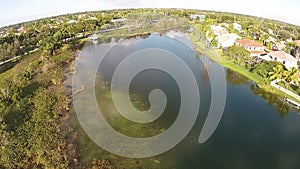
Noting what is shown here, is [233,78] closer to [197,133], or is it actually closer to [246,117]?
[246,117]

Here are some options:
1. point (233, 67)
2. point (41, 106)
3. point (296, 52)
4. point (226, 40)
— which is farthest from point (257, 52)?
point (41, 106)

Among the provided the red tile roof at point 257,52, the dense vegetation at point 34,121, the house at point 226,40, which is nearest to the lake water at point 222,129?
the dense vegetation at point 34,121

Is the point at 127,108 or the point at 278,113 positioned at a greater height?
the point at 127,108

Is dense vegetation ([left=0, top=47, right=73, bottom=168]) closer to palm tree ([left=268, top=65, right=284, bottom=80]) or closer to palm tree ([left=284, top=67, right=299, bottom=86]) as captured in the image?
palm tree ([left=268, top=65, right=284, bottom=80])

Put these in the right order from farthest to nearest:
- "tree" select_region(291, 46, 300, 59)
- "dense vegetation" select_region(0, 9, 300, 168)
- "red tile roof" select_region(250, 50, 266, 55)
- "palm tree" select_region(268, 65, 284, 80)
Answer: "tree" select_region(291, 46, 300, 59) → "red tile roof" select_region(250, 50, 266, 55) → "palm tree" select_region(268, 65, 284, 80) → "dense vegetation" select_region(0, 9, 300, 168)

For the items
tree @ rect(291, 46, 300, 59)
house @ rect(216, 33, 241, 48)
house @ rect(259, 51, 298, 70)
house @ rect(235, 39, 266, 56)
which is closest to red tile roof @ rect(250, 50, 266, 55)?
house @ rect(235, 39, 266, 56)

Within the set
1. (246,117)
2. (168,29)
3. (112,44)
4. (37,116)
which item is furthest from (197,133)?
(168,29)

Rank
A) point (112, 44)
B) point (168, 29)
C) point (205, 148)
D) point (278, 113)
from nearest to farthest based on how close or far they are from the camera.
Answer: point (205, 148) → point (278, 113) → point (112, 44) → point (168, 29)

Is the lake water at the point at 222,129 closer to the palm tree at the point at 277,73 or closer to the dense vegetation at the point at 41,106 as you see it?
the dense vegetation at the point at 41,106

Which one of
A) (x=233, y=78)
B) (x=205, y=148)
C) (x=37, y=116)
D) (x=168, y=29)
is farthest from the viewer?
(x=168, y=29)
